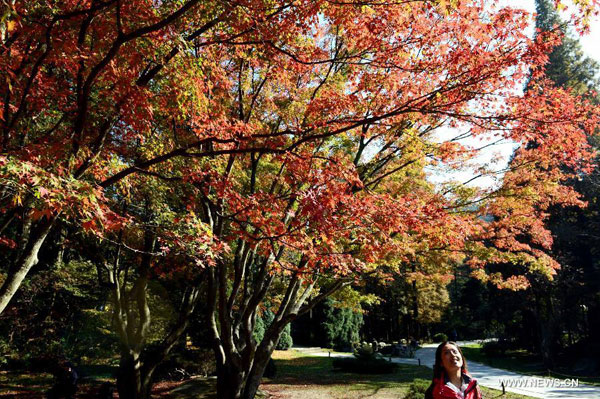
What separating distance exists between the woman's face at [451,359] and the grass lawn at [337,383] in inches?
375

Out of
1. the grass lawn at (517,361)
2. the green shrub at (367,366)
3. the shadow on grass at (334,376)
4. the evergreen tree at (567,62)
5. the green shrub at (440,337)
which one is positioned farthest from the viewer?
the green shrub at (440,337)

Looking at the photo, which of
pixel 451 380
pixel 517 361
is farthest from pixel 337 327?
pixel 451 380

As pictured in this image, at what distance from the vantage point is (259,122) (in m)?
8.01

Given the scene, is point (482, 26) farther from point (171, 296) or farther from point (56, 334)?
point (56, 334)

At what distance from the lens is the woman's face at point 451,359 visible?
3069 mm

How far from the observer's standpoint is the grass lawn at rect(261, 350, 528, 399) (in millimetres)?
11992

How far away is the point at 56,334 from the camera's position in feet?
48.1

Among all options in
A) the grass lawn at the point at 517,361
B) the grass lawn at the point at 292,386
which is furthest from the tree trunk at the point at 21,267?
the grass lawn at the point at 517,361

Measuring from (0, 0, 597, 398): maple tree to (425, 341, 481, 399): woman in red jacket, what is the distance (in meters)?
2.06

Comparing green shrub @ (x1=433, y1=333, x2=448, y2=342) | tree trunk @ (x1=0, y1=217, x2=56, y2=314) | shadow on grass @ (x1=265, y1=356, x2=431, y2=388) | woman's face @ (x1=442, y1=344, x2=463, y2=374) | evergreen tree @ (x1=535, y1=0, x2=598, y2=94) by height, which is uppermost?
evergreen tree @ (x1=535, y1=0, x2=598, y2=94)

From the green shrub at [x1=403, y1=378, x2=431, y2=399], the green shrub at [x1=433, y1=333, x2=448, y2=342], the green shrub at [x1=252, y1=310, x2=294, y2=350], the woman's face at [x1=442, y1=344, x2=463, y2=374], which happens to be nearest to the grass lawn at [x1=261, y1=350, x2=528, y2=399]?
the green shrub at [x1=252, y1=310, x2=294, y2=350]

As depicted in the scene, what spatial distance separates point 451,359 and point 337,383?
41.6 feet

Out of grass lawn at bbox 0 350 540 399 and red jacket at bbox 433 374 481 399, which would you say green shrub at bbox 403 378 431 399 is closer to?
grass lawn at bbox 0 350 540 399

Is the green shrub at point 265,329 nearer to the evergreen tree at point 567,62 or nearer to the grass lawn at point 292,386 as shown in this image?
the grass lawn at point 292,386
